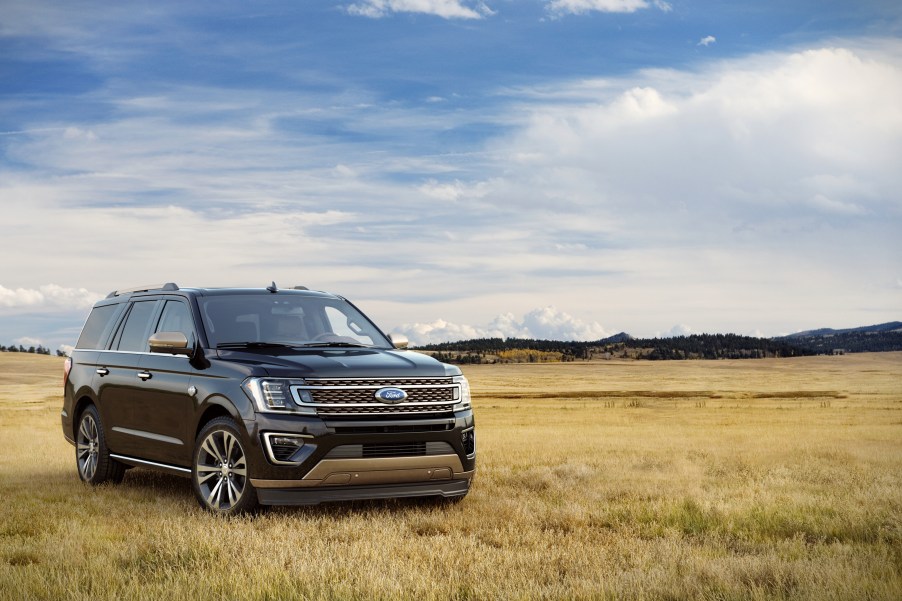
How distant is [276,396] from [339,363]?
63 centimetres

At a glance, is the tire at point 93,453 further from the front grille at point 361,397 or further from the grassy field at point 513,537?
the front grille at point 361,397

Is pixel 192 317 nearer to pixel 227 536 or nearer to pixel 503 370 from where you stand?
pixel 227 536

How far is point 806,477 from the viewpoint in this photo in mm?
12133

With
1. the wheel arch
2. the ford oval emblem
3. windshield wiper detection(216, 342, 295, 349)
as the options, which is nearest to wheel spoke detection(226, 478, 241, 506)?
the wheel arch

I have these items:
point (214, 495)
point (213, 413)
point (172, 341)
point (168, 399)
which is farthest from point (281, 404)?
point (168, 399)

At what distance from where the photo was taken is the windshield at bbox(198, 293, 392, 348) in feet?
32.6

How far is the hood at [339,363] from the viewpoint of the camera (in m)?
8.64

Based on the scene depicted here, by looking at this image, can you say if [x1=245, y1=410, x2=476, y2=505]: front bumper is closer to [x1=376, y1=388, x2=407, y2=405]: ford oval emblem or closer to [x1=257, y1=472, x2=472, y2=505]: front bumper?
[x1=257, y1=472, x2=472, y2=505]: front bumper

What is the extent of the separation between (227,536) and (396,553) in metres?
1.46

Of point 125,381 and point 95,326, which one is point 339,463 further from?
point 95,326

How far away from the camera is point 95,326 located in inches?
488

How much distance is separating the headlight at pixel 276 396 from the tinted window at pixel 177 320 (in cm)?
158

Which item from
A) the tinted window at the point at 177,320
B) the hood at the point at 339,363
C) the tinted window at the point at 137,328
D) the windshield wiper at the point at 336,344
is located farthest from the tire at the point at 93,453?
the windshield wiper at the point at 336,344

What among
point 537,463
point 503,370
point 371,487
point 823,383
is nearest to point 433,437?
point 371,487
